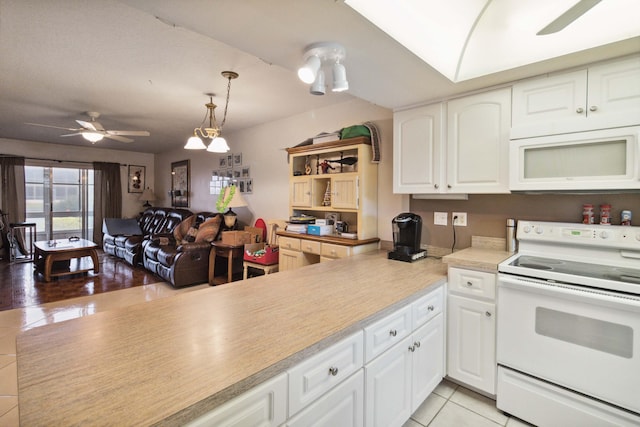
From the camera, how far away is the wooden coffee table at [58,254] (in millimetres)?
4340

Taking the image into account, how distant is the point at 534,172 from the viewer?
185 centimetres

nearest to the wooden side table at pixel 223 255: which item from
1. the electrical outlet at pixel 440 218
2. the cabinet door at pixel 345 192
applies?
the cabinet door at pixel 345 192

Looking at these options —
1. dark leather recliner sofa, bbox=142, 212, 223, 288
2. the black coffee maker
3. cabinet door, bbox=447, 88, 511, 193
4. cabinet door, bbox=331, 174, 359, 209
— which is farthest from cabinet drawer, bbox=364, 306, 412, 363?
dark leather recliner sofa, bbox=142, 212, 223, 288

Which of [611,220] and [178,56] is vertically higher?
[178,56]

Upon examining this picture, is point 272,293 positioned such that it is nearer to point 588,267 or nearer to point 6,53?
point 588,267

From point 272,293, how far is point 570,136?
1.86m

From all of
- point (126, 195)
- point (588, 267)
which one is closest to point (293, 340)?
point (588, 267)

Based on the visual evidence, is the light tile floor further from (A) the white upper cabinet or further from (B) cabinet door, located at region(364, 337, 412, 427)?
(A) the white upper cabinet

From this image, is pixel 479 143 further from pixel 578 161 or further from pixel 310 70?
pixel 310 70

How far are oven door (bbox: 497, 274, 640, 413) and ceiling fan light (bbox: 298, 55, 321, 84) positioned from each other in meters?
1.52

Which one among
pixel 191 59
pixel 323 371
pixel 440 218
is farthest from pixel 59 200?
pixel 323 371

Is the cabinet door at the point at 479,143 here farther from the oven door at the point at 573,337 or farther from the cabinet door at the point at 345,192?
the cabinet door at the point at 345,192

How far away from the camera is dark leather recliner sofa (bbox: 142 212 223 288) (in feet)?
13.0

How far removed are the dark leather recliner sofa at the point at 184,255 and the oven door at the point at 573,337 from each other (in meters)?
3.59
